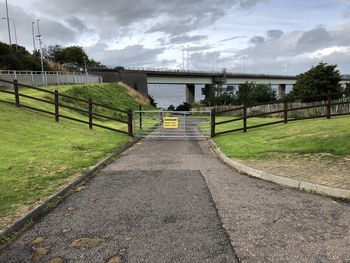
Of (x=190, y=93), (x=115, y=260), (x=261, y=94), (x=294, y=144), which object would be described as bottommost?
(x=261, y=94)

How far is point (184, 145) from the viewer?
1661 centimetres

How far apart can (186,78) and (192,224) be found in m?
93.2

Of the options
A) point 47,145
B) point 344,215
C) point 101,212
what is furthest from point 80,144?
point 344,215

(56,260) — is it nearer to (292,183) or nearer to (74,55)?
(292,183)

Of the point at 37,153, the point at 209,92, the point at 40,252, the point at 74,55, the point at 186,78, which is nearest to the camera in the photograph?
the point at 40,252

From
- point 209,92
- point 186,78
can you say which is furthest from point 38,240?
point 209,92

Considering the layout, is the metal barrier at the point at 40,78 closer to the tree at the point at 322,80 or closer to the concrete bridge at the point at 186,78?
the concrete bridge at the point at 186,78

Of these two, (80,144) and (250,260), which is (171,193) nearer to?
(250,260)

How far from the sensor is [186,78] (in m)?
97.6

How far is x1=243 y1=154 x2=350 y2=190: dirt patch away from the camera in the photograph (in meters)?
7.95

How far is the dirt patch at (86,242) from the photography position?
4.94m

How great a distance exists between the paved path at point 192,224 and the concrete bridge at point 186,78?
73.2 m

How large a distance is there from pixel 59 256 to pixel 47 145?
8723mm

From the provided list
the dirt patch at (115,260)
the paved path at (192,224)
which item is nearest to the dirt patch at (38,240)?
the paved path at (192,224)
